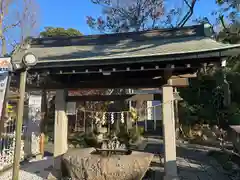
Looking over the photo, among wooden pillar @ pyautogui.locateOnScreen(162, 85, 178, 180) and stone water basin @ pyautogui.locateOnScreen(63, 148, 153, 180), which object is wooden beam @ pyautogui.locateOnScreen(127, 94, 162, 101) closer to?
wooden pillar @ pyautogui.locateOnScreen(162, 85, 178, 180)

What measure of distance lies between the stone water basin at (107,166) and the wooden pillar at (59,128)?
47 cm

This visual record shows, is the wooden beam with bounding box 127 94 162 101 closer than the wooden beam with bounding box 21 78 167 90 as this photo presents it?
No

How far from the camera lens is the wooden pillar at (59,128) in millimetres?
5646

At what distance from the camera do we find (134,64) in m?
4.79

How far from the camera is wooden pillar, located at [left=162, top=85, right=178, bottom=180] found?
16.7 ft

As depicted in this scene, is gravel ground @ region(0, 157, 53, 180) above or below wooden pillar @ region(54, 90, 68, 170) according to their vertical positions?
below

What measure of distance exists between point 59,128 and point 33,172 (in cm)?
179

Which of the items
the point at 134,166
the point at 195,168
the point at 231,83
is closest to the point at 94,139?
the point at 195,168

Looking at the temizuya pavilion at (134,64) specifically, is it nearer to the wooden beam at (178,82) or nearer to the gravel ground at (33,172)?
the wooden beam at (178,82)

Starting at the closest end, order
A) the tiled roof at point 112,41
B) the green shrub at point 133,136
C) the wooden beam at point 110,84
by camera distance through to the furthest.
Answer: the wooden beam at point 110,84
the tiled roof at point 112,41
the green shrub at point 133,136

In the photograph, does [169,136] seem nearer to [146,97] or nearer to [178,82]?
[146,97]

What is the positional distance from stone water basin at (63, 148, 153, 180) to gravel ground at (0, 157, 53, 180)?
4.05 feet

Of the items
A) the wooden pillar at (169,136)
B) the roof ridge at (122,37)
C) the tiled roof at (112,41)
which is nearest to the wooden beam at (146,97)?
the wooden pillar at (169,136)

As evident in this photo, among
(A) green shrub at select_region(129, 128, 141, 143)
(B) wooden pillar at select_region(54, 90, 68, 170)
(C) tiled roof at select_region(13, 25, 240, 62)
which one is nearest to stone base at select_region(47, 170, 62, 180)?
(B) wooden pillar at select_region(54, 90, 68, 170)
